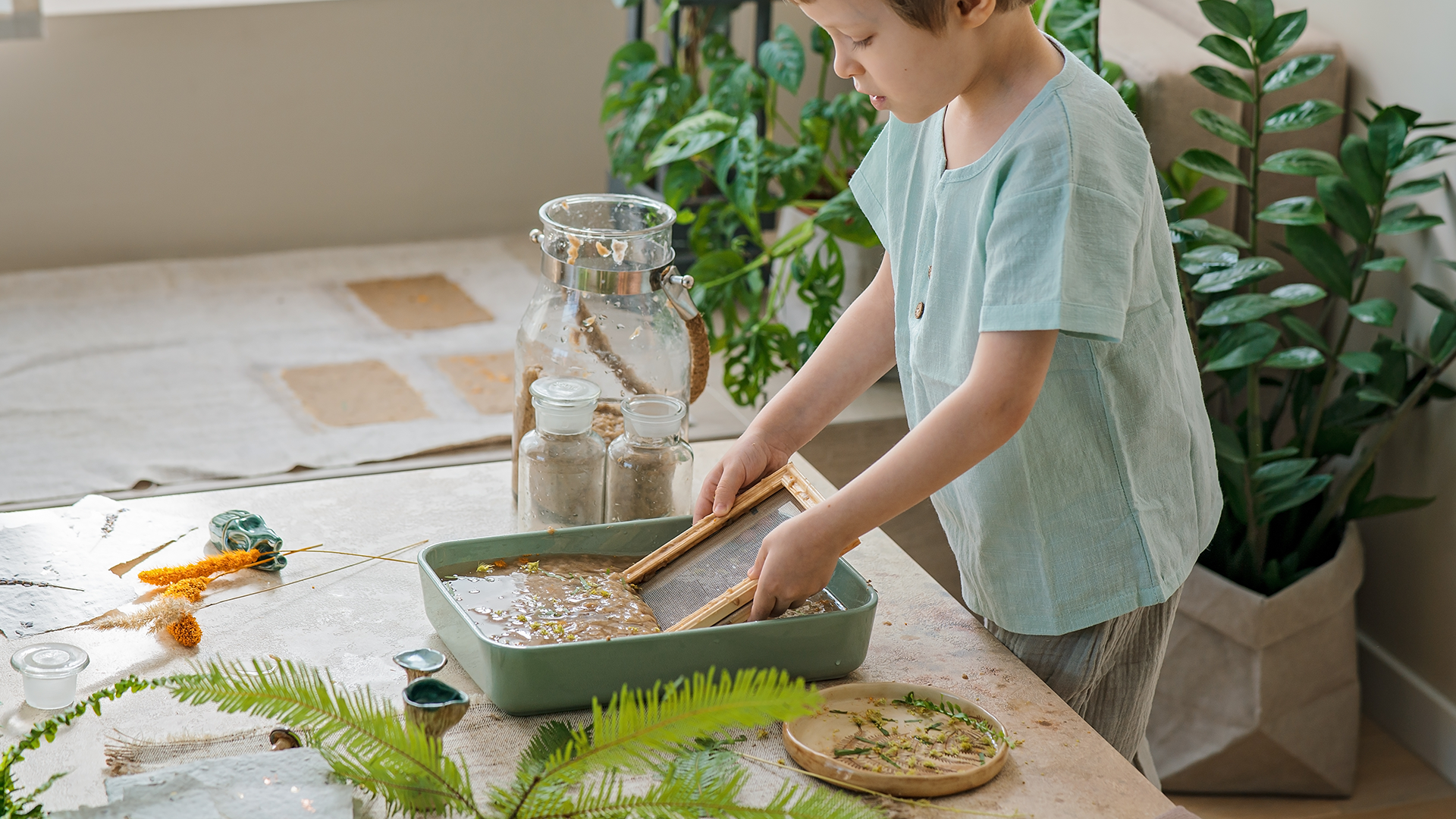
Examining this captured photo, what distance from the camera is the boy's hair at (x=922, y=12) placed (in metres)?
0.94

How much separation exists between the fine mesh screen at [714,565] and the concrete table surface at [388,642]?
13cm

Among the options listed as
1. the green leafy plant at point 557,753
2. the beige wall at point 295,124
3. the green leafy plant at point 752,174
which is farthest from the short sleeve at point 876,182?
the beige wall at point 295,124

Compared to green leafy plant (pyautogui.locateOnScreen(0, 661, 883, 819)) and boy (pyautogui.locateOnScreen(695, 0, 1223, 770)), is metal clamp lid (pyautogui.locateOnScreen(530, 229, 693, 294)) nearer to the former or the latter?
boy (pyautogui.locateOnScreen(695, 0, 1223, 770))

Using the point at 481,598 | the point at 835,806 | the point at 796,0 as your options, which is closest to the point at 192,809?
the point at 481,598

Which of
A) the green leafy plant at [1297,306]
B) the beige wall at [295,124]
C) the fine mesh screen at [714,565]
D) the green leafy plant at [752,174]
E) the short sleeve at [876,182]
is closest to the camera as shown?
the fine mesh screen at [714,565]

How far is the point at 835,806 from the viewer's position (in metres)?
0.87

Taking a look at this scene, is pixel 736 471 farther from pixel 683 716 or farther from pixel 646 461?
pixel 683 716

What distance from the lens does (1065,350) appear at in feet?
3.43

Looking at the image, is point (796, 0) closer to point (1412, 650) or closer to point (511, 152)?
point (1412, 650)

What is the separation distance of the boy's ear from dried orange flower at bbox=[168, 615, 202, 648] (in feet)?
2.46

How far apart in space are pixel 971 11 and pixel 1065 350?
27cm

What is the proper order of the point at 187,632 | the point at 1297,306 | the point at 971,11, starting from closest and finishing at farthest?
the point at 971,11 < the point at 187,632 < the point at 1297,306

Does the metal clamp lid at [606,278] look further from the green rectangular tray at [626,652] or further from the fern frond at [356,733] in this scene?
the fern frond at [356,733]

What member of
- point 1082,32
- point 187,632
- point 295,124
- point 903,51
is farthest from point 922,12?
point 295,124
